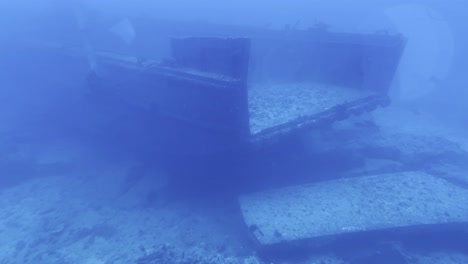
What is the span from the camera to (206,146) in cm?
458

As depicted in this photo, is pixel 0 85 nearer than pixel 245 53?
No

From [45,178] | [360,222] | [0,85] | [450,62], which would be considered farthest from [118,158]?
[450,62]

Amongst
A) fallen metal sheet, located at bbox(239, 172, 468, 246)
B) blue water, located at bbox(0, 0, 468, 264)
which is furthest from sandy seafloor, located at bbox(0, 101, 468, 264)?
fallen metal sheet, located at bbox(239, 172, 468, 246)

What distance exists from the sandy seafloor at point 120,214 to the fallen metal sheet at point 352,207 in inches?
12.7

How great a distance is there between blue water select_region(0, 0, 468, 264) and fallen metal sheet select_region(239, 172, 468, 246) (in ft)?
0.22

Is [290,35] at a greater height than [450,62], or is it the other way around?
[290,35]

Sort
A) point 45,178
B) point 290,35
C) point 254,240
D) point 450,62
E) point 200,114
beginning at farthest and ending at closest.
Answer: point 450,62 → point 290,35 → point 45,178 → point 200,114 → point 254,240

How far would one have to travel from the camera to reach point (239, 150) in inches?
164

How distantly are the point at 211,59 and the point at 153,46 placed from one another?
5.98 m

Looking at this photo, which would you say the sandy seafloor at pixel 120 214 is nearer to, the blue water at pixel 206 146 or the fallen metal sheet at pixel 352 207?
the blue water at pixel 206 146

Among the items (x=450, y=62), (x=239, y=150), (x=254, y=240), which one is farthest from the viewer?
(x=450, y=62)

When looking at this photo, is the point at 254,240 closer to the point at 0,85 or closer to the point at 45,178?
the point at 45,178

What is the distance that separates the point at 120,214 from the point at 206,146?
1.64 m

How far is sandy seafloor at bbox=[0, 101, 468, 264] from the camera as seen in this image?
3.96 meters
